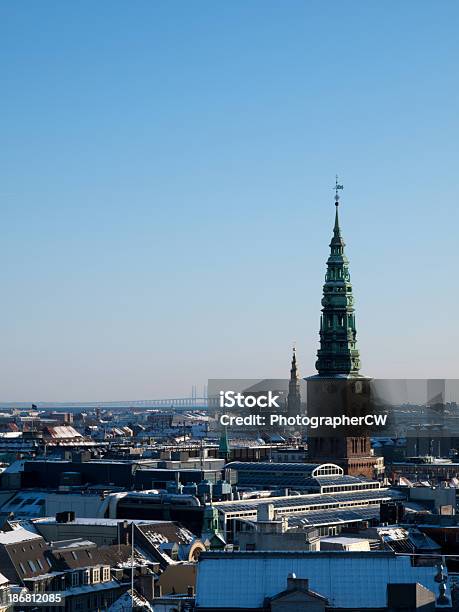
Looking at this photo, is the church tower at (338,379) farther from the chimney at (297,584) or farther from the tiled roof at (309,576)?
the chimney at (297,584)

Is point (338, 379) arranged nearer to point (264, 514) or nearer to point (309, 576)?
point (264, 514)

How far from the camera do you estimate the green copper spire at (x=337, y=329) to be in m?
172

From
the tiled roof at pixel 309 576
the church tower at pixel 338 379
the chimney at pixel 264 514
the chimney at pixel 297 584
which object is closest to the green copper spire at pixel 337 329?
the church tower at pixel 338 379

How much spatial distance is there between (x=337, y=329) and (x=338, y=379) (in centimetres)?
439

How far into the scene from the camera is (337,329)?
172 meters

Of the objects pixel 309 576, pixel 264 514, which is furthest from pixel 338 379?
pixel 309 576

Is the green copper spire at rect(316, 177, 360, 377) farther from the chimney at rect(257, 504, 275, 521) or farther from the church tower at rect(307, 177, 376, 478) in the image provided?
the chimney at rect(257, 504, 275, 521)

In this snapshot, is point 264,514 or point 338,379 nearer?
point 264,514

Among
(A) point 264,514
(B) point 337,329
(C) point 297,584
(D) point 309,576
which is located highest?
(B) point 337,329

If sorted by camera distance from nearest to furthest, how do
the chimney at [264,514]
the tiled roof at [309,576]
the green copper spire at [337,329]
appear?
the tiled roof at [309,576] < the chimney at [264,514] < the green copper spire at [337,329]

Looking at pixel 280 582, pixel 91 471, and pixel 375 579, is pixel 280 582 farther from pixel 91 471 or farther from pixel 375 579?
pixel 91 471

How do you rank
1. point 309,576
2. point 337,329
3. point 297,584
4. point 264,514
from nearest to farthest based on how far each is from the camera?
1. point 297,584
2. point 309,576
3. point 264,514
4. point 337,329

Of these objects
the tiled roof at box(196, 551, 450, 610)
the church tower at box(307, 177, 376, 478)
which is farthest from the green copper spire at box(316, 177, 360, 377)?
the tiled roof at box(196, 551, 450, 610)

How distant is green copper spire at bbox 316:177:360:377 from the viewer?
6757 inches
